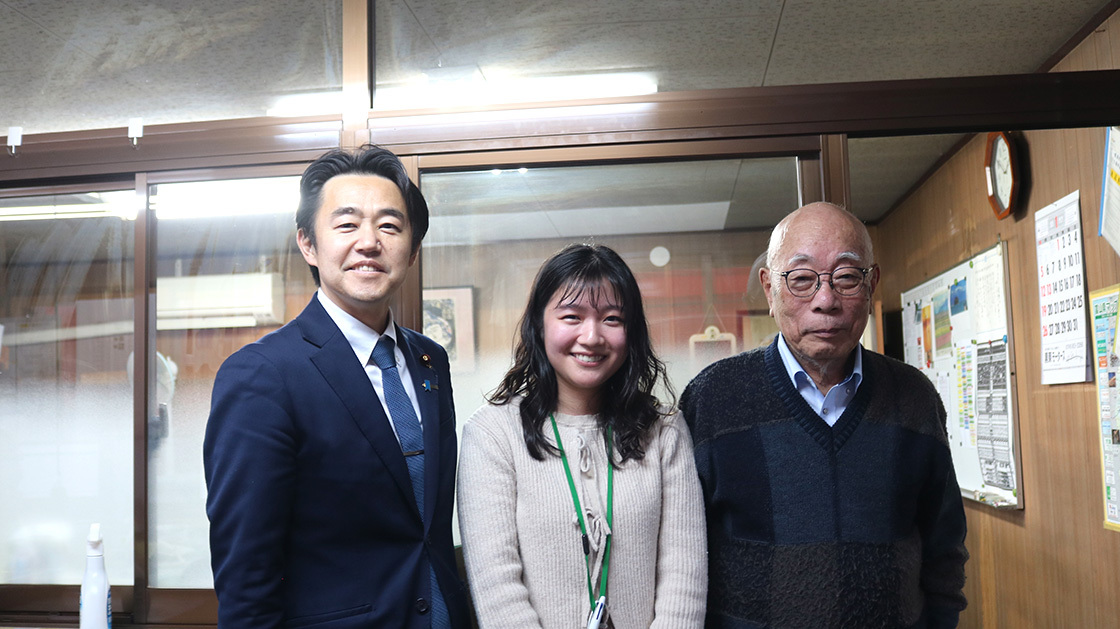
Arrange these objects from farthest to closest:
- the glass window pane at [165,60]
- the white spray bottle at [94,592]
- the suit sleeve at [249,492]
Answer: the glass window pane at [165,60], the white spray bottle at [94,592], the suit sleeve at [249,492]

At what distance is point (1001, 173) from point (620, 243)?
210cm

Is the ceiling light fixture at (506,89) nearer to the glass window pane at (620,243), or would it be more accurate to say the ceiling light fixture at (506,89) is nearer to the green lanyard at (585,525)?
the glass window pane at (620,243)

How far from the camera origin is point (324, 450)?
1306 mm

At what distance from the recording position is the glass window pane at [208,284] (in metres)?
2.00

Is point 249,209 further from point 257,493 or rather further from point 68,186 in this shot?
point 257,493

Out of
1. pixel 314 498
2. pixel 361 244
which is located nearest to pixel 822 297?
pixel 361 244

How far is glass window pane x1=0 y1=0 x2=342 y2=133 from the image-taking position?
2.04m

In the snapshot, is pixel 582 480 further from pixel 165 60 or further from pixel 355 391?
pixel 165 60

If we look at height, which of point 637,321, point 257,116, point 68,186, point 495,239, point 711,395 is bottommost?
point 711,395

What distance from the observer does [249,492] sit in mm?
1216

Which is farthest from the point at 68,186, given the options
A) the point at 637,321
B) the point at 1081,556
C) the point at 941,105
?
the point at 1081,556

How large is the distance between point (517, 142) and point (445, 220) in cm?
26

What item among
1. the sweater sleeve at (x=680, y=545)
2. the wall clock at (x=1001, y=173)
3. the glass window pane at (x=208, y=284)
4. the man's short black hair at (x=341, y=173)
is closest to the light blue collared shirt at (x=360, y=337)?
the man's short black hair at (x=341, y=173)

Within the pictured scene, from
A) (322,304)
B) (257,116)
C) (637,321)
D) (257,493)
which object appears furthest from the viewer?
(257,116)
